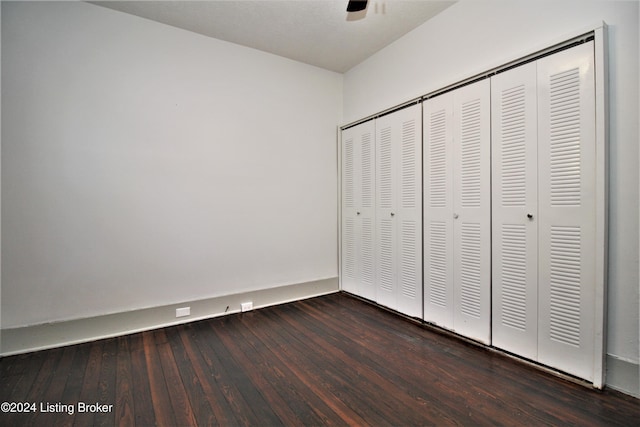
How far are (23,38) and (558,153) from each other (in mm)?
4330

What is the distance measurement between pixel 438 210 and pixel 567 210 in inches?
39.9

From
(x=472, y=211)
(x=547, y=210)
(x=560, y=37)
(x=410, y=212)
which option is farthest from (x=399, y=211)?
(x=560, y=37)

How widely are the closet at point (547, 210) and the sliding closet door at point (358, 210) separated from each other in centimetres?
149

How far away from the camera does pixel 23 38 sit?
8.09ft

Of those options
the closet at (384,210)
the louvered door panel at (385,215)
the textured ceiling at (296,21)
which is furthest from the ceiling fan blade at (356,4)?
the louvered door panel at (385,215)

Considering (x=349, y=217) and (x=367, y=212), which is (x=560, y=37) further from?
(x=349, y=217)

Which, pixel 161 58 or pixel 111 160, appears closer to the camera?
pixel 111 160

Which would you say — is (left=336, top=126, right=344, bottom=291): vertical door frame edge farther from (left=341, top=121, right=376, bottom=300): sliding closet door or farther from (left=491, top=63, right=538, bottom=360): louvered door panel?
(left=491, top=63, right=538, bottom=360): louvered door panel

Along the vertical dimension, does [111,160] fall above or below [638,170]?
above

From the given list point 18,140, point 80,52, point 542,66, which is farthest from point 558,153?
point 18,140

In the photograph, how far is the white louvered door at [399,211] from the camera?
10.1 feet

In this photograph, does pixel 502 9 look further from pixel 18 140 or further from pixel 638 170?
pixel 18 140

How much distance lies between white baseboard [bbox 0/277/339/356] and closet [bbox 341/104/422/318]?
94cm

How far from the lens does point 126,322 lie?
9.23 ft
